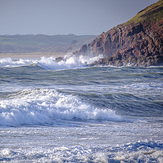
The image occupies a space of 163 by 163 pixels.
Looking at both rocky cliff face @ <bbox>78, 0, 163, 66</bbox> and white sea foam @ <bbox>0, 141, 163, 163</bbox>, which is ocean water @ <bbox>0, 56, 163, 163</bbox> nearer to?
white sea foam @ <bbox>0, 141, 163, 163</bbox>

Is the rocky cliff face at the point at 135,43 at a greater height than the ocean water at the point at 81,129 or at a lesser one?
greater

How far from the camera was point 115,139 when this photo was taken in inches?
254

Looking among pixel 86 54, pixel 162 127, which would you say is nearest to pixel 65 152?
pixel 162 127

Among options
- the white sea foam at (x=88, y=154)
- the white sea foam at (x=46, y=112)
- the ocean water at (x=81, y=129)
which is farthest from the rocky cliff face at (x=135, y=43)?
the white sea foam at (x=88, y=154)

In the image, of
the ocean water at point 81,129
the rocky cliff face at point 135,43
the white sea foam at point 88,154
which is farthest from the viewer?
the rocky cliff face at point 135,43

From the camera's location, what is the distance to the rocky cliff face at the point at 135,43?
39219mm

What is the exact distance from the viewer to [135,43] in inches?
1644

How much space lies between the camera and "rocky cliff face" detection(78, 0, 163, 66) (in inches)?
1544

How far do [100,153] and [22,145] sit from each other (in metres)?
1.66

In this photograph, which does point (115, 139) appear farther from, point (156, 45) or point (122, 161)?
point (156, 45)

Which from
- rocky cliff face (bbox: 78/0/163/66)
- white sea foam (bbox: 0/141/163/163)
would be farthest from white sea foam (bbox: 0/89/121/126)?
rocky cliff face (bbox: 78/0/163/66)

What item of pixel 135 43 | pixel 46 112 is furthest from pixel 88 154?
pixel 135 43

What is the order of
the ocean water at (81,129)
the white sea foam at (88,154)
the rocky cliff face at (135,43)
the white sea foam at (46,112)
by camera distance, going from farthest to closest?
1. the rocky cliff face at (135,43)
2. the white sea foam at (46,112)
3. the ocean water at (81,129)
4. the white sea foam at (88,154)

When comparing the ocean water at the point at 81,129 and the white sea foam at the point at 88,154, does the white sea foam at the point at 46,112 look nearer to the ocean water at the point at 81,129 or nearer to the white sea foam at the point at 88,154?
the ocean water at the point at 81,129
